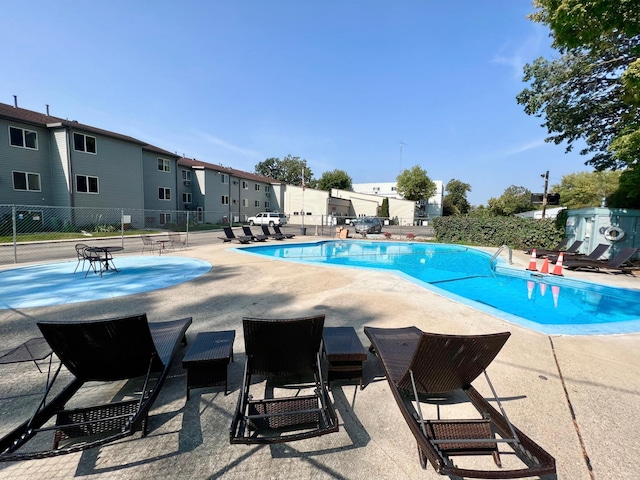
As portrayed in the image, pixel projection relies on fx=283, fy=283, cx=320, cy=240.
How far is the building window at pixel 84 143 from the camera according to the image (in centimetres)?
2131

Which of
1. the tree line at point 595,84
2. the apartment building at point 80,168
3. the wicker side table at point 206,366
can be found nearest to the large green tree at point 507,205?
the tree line at point 595,84

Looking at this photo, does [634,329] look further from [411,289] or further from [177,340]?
[177,340]

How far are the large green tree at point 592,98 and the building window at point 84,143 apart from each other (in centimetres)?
2818

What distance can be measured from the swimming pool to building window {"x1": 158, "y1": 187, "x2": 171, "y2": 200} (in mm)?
18216

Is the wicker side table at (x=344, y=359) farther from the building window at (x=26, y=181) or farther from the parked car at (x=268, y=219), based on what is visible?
the parked car at (x=268, y=219)

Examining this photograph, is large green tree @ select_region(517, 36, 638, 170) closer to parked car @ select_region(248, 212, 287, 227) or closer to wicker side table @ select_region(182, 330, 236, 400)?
wicker side table @ select_region(182, 330, 236, 400)

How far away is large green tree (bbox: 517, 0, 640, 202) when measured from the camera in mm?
10187

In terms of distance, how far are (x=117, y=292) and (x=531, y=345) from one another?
27.9ft

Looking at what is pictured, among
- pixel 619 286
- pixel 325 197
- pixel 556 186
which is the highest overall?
pixel 556 186

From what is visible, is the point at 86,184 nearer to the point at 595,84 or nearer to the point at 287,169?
the point at 595,84

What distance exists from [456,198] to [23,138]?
77.9 m

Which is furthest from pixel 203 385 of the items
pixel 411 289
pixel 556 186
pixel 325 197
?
pixel 556 186

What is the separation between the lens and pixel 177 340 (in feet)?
11.7

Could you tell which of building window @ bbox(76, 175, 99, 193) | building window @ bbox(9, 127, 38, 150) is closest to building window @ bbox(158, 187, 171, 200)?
building window @ bbox(76, 175, 99, 193)
